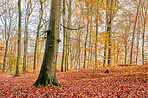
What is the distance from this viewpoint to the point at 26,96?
425 centimetres

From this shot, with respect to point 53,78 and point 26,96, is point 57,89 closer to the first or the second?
point 53,78

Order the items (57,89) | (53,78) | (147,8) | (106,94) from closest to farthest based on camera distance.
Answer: (106,94)
(57,89)
(53,78)
(147,8)

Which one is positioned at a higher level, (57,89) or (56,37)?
(56,37)

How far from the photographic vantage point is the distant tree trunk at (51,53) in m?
5.15

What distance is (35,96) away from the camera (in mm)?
4230

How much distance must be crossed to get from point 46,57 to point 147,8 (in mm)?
15177

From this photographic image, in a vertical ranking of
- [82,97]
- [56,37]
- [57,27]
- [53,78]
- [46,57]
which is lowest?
[82,97]

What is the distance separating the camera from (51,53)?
5.21m

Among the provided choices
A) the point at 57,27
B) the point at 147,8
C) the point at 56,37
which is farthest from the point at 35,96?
the point at 147,8

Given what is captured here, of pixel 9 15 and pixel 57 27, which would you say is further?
pixel 9 15

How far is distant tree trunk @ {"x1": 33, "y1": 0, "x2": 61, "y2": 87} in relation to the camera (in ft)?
16.9

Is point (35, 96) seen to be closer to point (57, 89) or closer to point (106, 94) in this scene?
point (57, 89)

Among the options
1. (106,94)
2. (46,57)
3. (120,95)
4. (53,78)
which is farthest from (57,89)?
(120,95)

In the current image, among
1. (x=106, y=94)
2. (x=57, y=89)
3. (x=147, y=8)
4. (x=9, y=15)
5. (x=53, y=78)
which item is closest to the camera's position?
(x=106, y=94)
